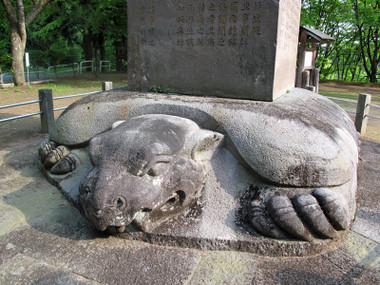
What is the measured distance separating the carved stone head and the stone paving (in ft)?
0.77

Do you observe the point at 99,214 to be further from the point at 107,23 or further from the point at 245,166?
the point at 107,23

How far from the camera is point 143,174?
2.29m

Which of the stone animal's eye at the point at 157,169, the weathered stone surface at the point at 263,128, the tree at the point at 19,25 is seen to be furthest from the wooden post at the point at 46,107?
the tree at the point at 19,25

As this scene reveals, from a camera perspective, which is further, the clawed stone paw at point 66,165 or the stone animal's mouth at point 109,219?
the clawed stone paw at point 66,165

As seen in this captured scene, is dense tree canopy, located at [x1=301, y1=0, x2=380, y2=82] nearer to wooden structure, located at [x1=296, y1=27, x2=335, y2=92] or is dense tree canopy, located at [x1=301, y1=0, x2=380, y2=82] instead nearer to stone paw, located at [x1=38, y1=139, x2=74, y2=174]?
wooden structure, located at [x1=296, y1=27, x2=335, y2=92]

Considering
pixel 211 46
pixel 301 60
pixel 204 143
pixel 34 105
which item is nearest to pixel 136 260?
pixel 204 143

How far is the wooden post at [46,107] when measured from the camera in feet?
17.9

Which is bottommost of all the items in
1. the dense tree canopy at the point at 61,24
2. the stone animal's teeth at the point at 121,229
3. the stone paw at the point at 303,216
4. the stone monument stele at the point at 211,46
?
the stone animal's teeth at the point at 121,229

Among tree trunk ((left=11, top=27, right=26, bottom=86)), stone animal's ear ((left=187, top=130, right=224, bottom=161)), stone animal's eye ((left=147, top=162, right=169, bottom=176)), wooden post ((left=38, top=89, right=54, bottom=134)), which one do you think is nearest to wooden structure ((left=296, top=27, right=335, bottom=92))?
wooden post ((left=38, top=89, right=54, bottom=134))

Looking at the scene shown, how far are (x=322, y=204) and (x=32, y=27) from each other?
92.9 feet

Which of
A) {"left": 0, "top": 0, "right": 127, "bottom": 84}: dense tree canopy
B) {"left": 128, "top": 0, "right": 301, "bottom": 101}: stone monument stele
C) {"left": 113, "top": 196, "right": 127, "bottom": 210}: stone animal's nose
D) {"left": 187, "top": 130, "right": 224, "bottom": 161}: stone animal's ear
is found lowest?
{"left": 113, "top": 196, "right": 127, "bottom": 210}: stone animal's nose

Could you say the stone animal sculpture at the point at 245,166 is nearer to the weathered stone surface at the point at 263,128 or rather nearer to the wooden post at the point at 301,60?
the weathered stone surface at the point at 263,128

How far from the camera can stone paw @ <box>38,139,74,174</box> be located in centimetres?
320

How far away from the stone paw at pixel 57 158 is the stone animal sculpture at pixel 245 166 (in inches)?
30.0
